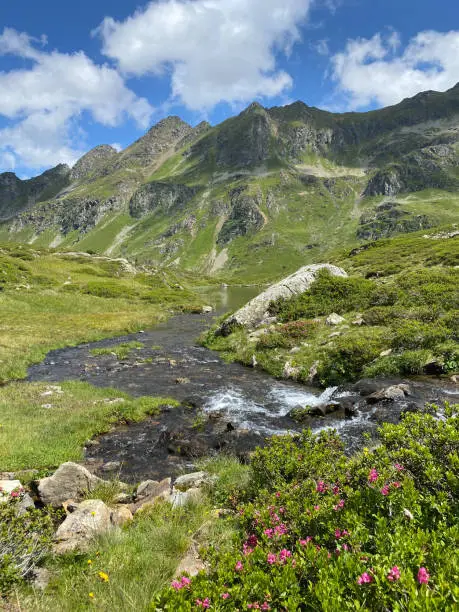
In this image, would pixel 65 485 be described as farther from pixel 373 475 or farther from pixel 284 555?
pixel 373 475

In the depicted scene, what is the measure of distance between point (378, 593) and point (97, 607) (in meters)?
4.16

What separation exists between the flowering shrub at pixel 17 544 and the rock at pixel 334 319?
29486 mm

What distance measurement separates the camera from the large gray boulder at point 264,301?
40.6 metres

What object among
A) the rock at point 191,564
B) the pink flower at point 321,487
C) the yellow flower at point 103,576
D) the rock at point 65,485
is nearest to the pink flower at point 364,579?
the pink flower at point 321,487

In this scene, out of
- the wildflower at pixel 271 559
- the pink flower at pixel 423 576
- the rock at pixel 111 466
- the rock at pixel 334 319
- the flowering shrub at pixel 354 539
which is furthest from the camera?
the rock at pixel 334 319

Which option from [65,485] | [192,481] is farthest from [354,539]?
[65,485]

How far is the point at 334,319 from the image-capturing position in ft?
109

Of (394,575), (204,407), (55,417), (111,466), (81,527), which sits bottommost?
(204,407)

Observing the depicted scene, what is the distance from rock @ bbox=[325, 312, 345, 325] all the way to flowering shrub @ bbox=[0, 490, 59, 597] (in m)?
29.5

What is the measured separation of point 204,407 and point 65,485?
11.2 meters

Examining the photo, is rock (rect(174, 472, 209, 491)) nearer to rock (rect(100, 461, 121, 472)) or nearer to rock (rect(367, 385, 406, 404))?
rock (rect(100, 461, 121, 472))

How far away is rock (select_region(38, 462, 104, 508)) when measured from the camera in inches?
396

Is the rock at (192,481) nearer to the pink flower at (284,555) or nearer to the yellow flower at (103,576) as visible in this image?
the yellow flower at (103,576)

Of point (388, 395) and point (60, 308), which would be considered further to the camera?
point (60, 308)
